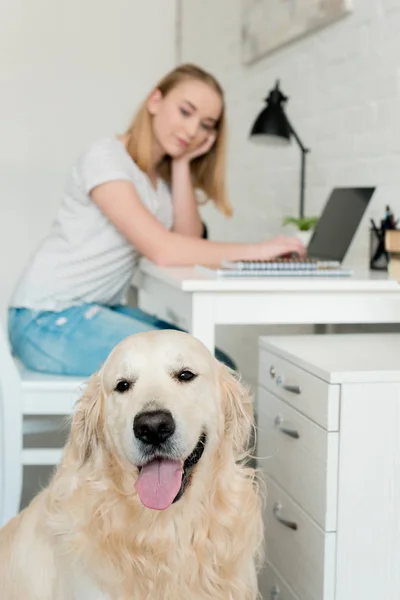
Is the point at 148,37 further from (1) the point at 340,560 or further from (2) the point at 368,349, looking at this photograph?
(1) the point at 340,560

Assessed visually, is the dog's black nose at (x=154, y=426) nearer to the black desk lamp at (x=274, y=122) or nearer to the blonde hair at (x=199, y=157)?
the blonde hair at (x=199, y=157)

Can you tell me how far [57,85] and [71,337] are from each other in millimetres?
2325

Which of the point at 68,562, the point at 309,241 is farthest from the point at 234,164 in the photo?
the point at 68,562

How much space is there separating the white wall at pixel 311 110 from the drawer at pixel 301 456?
2.77 feet

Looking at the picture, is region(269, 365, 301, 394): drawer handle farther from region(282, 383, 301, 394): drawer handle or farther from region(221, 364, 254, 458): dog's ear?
region(221, 364, 254, 458): dog's ear

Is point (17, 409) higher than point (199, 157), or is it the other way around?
point (199, 157)

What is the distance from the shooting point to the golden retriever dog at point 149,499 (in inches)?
48.4

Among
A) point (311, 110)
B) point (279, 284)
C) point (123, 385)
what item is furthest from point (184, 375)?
point (311, 110)

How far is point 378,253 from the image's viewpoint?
6.93 ft

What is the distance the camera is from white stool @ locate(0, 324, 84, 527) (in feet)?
6.37

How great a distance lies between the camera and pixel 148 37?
421 centimetres

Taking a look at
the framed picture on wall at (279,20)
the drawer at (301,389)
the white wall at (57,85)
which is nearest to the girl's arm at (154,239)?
the drawer at (301,389)

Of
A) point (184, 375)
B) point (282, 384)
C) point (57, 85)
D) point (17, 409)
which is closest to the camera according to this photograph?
point (184, 375)

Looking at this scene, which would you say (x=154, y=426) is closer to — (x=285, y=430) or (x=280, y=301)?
(x=285, y=430)
